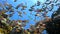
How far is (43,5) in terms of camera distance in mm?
8102

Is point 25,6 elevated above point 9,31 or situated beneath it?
elevated above

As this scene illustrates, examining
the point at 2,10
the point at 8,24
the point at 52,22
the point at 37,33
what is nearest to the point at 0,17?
the point at 8,24

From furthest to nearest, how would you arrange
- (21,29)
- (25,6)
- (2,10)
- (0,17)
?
(25,6), (2,10), (0,17), (21,29)

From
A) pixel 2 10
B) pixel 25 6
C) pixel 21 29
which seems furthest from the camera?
pixel 25 6

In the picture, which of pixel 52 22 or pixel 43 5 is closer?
pixel 52 22

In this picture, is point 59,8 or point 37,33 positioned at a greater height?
point 59,8

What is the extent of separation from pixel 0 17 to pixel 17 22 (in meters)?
0.74

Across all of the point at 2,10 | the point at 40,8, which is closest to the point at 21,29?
the point at 2,10

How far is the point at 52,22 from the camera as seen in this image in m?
6.22

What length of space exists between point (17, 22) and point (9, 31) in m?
0.74

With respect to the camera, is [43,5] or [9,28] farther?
[43,5]

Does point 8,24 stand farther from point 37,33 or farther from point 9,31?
point 37,33

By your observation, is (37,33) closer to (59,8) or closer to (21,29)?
(21,29)

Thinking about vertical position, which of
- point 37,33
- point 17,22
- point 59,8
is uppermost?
point 59,8
